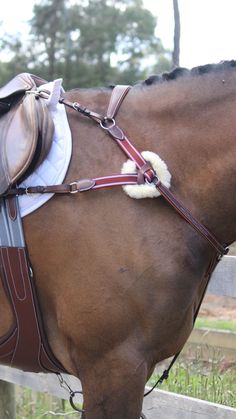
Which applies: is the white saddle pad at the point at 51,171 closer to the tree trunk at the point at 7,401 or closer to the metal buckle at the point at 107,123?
the metal buckle at the point at 107,123

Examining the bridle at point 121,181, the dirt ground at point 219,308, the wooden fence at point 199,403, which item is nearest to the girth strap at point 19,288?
the bridle at point 121,181

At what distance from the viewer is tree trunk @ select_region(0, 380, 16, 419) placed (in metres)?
3.81

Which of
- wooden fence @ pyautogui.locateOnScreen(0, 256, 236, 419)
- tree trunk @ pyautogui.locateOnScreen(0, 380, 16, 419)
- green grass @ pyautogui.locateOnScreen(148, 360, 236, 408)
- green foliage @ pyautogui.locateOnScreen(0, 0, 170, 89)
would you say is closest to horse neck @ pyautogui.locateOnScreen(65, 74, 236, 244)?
wooden fence @ pyautogui.locateOnScreen(0, 256, 236, 419)

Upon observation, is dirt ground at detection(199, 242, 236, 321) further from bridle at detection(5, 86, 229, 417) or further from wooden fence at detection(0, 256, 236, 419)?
bridle at detection(5, 86, 229, 417)

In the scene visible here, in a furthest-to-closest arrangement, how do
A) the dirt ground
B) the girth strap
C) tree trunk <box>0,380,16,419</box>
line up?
1. the dirt ground
2. tree trunk <box>0,380,16,419</box>
3. the girth strap

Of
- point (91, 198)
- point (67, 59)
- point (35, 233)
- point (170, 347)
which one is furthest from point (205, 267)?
point (67, 59)

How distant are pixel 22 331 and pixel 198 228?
29.5 inches

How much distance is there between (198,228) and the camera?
1998mm

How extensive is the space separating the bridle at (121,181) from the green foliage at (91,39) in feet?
67.9

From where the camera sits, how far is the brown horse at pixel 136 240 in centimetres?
198

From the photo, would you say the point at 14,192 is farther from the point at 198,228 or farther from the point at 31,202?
the point at 198,228

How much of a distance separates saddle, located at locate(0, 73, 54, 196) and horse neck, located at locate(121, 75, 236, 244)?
0.34 meters

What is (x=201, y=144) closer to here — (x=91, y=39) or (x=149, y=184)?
(x=149, y=184)

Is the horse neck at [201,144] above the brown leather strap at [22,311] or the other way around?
above
